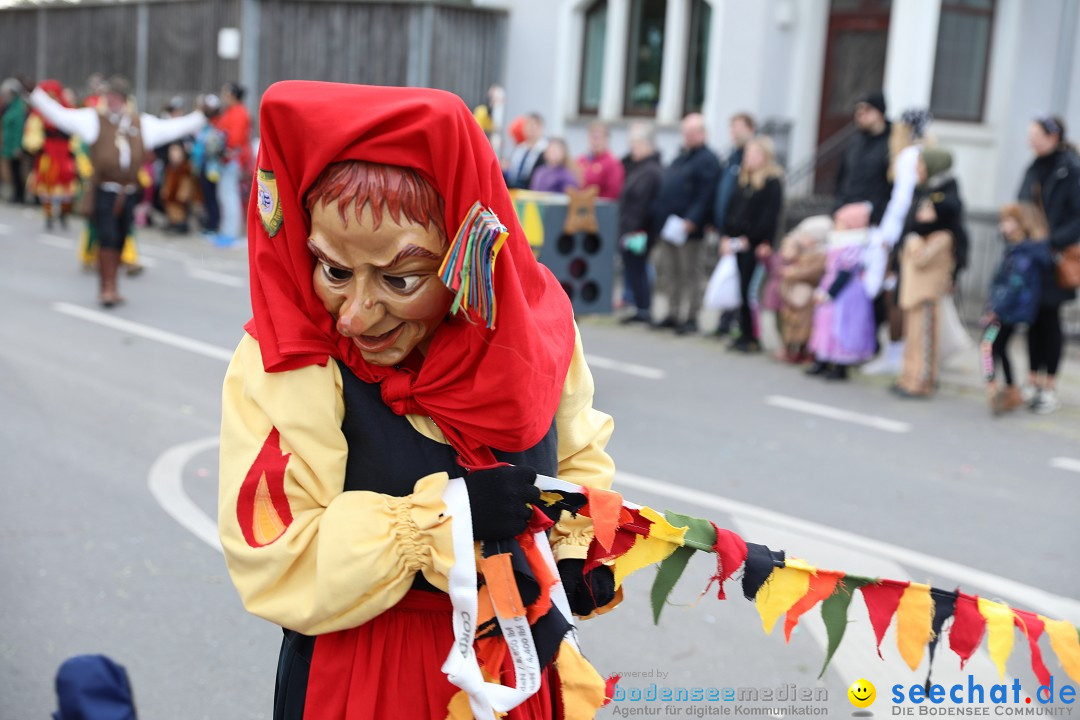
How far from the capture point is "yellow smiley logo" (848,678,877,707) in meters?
3.61

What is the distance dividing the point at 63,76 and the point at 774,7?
56.9 feet

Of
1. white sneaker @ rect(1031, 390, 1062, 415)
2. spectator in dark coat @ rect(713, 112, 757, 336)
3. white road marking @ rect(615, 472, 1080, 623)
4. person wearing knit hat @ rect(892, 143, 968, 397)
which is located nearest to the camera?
white road marking @ rect(615, 472, 1080, 623)

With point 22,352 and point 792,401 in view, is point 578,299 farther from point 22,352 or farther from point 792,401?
point 22,352

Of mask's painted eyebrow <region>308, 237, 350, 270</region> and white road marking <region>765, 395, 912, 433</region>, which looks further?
white road marking <region>765, 395, 912, 433</region>

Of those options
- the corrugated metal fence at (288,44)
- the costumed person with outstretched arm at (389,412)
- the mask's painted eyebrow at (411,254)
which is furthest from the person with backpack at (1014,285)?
the corrugated metal fence at (288,44)

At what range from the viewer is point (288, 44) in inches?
788

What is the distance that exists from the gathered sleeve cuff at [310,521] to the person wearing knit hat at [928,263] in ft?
24.3

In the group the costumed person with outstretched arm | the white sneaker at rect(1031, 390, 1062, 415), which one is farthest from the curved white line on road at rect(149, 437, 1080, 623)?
the white sneaker at rect(1031, 390, 1062, 415)

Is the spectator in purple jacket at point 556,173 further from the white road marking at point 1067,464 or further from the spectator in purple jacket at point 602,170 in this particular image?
the white road marking at point 1067,464

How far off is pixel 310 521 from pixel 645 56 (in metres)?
15.7

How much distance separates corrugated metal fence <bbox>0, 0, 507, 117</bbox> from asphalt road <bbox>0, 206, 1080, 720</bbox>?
9.22 meters

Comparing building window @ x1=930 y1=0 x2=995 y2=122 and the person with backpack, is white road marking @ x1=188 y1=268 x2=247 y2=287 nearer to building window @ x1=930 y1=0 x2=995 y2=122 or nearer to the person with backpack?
the person with backpack

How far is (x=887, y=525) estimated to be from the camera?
18.6 ft

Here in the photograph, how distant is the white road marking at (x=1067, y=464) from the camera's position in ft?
22.9
